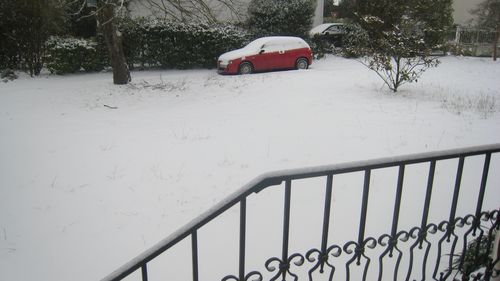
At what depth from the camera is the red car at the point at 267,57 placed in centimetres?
1470

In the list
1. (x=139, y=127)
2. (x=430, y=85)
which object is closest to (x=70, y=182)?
(x=139, y=127)

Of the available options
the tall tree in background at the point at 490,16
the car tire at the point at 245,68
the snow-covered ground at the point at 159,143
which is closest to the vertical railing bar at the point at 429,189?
the snow-covered ground at the point at 159,143

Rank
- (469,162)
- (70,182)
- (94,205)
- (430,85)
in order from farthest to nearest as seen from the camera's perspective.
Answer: (430,85), (469,162), (70,182), (94,205)

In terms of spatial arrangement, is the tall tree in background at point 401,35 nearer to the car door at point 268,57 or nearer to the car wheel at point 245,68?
the car door at point 268,57

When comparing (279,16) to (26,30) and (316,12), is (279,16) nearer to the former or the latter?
(316,12)

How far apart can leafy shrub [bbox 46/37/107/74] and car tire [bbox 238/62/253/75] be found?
569 centimetres

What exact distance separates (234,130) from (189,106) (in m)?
2.57

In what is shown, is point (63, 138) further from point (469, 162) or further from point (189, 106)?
point (469, 162)

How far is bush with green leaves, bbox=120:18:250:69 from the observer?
605 inches

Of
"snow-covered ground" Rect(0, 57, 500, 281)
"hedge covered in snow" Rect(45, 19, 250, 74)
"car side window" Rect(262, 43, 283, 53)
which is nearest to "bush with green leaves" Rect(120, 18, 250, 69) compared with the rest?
"hedge covered in snow" Rect(45, 19, 250, 74)

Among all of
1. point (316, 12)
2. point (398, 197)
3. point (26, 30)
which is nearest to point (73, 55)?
point (26, 30)

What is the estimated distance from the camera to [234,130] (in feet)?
24.8

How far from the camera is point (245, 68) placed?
48.9 feet

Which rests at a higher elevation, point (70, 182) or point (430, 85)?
point (430, 85)
